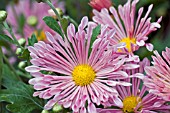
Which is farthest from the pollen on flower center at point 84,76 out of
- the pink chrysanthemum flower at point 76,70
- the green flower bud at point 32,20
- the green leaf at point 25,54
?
the green flower bud at point 32,20

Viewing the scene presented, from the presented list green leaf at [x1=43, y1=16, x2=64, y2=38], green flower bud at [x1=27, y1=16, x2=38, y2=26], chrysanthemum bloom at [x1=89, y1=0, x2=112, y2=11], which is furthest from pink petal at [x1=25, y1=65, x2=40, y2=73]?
green flower bud at [x1=27, y1=16, x2=38, y2=26]

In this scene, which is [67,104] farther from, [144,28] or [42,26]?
[42,26]

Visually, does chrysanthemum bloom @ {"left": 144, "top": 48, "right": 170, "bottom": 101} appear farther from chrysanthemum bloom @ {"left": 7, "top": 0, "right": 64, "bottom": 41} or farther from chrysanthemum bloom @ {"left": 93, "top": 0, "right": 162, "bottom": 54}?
chrysanthemum bloom @ {"left": 7, "top": 0, "right": 64, "bottom": 41}

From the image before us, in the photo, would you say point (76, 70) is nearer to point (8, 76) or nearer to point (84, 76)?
point (84, 76)

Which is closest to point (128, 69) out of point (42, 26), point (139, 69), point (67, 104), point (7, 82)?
point (139, 69)

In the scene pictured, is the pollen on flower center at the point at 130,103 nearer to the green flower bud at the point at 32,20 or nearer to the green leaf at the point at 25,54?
the green leaf at the point at 25,54
